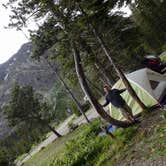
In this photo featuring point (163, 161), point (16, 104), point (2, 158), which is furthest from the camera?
point (16, 104)

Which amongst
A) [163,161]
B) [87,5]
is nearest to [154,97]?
[87,5]

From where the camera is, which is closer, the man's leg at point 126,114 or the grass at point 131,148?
the grass at point 131,148

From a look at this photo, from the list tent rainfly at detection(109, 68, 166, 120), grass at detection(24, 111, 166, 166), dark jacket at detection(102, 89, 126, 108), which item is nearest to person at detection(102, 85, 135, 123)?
dark jacket at detection(102, 89, 126, 108)

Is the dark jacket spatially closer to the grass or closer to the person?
the person

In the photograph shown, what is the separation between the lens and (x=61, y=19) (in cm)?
1445

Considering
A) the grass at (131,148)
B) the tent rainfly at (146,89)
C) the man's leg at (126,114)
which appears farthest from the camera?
the tent rainfly at (146,89)

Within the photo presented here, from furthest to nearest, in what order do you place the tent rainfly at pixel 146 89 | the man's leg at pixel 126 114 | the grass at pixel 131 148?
the tent rainfly at pixel 146 89
the man's leg at pixel 126 114
the grass at pixel 131 148

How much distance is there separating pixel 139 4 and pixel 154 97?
391cm

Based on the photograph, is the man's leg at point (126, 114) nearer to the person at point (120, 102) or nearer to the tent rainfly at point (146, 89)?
the person at point (120, 102)

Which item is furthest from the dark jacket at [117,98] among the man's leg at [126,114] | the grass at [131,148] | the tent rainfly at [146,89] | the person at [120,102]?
the tent rainfly at [146,89]

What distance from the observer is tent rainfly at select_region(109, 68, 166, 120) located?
14.7m

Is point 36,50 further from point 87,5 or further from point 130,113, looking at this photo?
point 130,113

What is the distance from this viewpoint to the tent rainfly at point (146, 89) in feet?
48.1

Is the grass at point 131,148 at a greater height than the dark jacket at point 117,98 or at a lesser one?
lesser
